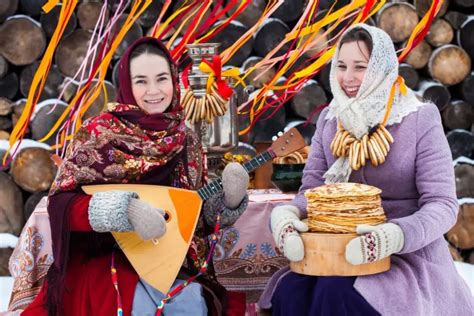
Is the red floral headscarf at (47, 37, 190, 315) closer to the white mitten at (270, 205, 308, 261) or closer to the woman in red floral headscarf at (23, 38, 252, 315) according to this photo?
the woman in red floral headscarf at (23, 38, 252, 315)

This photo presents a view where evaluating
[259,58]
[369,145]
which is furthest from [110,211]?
[259,58]

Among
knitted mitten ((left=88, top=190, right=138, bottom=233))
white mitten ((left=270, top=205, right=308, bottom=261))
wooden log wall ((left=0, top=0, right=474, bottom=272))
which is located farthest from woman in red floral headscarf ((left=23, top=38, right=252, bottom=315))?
wooden log wall ((left=0, top=0, right=474, bottom=272))

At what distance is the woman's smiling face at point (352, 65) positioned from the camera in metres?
2.28

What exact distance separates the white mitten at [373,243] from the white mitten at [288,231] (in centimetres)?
15

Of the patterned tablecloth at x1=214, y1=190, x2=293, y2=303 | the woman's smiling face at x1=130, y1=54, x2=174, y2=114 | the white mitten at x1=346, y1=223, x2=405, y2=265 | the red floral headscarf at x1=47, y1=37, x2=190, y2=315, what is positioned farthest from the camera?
the patterned tablecloth at x1=214, y1=190, x2=293, y2=303

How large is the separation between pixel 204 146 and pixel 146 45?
26.2 inches

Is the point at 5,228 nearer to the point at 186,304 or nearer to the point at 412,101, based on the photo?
the point at 186,304

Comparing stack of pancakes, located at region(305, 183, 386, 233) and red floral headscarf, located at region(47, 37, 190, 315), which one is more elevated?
red floral headscarf, located at region(47, 37, 190, 315)

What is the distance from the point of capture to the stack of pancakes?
2070 millimetres

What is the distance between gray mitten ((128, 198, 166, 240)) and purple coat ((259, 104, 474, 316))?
0.45 meters

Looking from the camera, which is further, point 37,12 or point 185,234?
point 37,12

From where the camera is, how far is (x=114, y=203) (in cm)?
209

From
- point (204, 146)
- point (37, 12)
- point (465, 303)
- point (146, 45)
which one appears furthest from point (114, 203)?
point (37, 12)

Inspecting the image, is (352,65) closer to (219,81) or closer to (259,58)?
(219,81)
